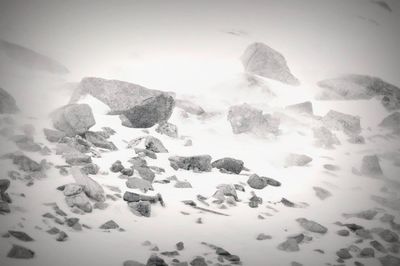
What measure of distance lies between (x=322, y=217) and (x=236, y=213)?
1.16 meters

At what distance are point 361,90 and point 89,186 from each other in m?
6.71

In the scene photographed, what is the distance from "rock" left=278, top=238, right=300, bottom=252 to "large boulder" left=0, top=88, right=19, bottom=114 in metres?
4.23

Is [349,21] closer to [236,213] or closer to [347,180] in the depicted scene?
[347,180]

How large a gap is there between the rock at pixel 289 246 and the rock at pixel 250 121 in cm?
297

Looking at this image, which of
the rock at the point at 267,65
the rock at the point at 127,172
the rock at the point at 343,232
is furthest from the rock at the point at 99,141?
the rock at the point at 267,65

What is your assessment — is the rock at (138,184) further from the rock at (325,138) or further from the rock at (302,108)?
the rock at (302,108)

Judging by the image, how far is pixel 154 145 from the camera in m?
5.70

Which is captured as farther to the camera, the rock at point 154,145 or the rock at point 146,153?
the rock at point 154,145

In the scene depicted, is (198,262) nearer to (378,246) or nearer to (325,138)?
(378,246)

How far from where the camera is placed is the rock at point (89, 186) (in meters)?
4.20

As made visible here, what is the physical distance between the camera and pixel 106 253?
344 centimetres

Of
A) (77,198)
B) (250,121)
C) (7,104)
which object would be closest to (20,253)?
(77,198)

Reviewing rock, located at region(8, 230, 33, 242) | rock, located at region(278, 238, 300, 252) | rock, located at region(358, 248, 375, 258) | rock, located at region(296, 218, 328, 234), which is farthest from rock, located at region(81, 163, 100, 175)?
rock, located at region(358, 248, 375, 258)

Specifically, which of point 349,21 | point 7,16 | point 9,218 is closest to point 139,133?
point 9,218
